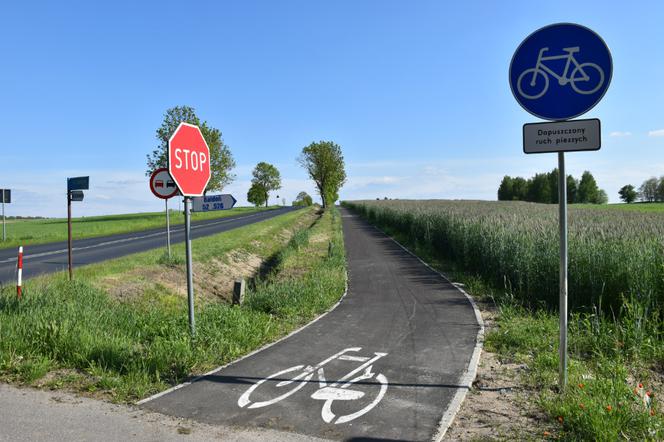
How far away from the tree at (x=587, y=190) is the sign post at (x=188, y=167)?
443 feet

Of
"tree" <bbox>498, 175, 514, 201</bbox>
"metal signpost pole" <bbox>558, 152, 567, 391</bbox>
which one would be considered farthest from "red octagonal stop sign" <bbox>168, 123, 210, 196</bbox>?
"tree" <bbox>498, 175, 514, 201</bbox>

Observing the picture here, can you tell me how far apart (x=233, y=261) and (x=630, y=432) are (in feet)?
48.4

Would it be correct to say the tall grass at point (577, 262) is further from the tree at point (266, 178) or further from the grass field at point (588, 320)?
the tree at point (266, 178)

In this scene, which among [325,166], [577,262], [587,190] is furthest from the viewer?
[587,190]

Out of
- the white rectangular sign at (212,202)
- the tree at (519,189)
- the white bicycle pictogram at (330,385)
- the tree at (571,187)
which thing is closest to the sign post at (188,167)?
the white rectangular sign at (212,202)

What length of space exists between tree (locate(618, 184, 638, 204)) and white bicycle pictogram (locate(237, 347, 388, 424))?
14982 centimetres

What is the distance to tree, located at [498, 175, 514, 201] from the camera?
131875 millimetres

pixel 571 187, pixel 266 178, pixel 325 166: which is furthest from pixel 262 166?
pixel 571 187

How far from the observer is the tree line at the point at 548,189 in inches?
4408

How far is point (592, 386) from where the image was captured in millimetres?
4418

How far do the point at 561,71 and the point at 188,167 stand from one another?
4.53 meters

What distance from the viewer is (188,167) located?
20.1ft

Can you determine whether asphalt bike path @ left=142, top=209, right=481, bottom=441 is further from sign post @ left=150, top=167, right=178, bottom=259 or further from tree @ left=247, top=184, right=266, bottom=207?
tree @ left=247, top=184, right=266, bottom=207

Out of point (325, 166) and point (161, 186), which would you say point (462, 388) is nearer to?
point (161, 186)
